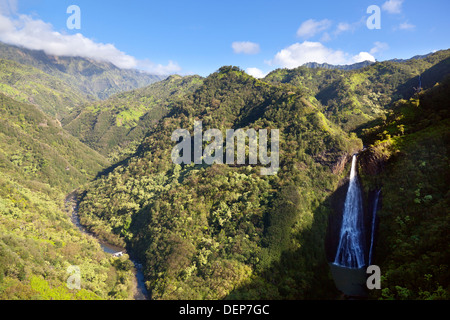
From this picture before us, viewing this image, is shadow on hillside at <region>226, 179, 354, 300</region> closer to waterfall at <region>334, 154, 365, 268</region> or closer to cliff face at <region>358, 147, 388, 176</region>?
waterfall at <region>334, 154, 365, 268</region>

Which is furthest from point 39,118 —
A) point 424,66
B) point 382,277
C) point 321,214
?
point 424,66

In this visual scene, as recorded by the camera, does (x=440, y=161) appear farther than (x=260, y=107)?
No

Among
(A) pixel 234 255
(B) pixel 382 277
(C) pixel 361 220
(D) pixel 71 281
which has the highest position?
(C) pixel 361 220

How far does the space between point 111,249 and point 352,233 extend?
66.6 meters

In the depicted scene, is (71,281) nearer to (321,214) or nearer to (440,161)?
(321,214)

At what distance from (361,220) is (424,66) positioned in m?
141

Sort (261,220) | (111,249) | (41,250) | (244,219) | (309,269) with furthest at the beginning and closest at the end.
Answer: (111,249), (244,219), (261,220), (41,250), (309,269)

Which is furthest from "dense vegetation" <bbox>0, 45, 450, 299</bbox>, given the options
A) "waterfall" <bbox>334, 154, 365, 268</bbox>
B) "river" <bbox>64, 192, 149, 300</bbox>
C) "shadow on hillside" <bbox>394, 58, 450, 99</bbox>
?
"shadow on hillside" <bbox>394, 58, 450, 99</bbox>

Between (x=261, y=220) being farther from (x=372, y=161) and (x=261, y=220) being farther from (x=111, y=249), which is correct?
(x=111, y=249)

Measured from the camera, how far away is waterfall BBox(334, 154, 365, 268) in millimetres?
43938

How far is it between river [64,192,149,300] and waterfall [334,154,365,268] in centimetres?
4176

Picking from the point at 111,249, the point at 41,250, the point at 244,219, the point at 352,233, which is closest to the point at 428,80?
the point at 352,233

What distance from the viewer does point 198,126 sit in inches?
3969

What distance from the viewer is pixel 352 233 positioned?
46250mm
